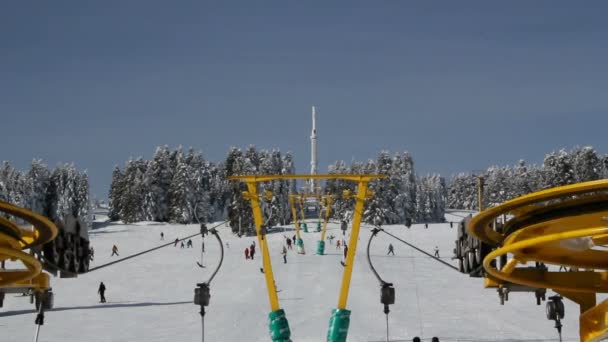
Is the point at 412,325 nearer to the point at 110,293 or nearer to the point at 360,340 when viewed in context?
the point at 360,340

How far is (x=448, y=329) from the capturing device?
84.8ft

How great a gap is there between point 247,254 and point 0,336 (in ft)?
86.3

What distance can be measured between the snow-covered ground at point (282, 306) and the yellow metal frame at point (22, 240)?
1054 centimetres

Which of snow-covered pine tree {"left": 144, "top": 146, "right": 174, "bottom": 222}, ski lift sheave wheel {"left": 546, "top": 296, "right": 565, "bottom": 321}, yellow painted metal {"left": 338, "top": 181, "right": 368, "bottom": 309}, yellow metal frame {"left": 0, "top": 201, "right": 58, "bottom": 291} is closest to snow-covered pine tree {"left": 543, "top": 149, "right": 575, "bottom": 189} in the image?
snow-covered pine tree {"left": 144, "top": 146, "right": 174, "bottom": 222}

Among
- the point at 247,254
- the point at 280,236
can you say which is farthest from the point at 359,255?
the point at 280,236

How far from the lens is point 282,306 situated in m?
30.7

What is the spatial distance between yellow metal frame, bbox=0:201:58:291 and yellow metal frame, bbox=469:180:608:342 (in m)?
6.69

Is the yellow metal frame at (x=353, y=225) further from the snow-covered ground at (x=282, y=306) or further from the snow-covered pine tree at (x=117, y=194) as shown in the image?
the snow-covered pine tree at (x=117, y=194)

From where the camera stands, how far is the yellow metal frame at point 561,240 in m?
10.2

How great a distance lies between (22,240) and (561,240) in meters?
8.52

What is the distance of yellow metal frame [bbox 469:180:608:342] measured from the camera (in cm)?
1016

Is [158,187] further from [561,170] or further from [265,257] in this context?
[265,257]

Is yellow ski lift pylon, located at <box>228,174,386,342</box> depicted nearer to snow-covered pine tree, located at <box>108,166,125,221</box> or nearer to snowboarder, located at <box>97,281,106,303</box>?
snowboarder, located at <box>97,281,106,303</box>

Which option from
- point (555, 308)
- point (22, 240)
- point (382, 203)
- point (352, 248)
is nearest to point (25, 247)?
point (22, 240)
